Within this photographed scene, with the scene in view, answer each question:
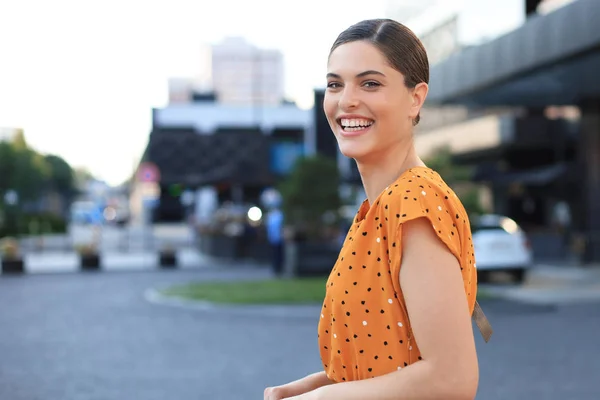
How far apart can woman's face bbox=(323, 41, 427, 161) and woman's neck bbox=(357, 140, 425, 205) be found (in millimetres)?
12

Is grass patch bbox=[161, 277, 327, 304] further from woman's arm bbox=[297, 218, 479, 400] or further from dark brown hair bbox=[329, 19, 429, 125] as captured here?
woman's arm bbox=[297, 218, 479, 400]

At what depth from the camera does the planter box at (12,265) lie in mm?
26858

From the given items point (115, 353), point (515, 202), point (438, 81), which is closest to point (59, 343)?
point (115, 353)

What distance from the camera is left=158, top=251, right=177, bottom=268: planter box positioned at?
98.1 feet

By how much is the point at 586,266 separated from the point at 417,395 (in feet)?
83.9

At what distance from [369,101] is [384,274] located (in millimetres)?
363

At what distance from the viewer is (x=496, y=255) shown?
20.5 m

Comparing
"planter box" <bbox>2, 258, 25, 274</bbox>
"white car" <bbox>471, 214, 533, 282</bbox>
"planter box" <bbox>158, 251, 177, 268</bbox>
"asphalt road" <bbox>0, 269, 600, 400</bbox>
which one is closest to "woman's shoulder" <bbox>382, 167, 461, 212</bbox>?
"asphalt road" <bbox>0, 269, 600, 400</bbox>

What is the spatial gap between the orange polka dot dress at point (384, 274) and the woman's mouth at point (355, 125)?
136mm

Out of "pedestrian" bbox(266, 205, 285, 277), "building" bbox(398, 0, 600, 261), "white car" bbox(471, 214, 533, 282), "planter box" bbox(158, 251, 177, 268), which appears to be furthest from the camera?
"planter box" bbox(158, 251, 177, 268)

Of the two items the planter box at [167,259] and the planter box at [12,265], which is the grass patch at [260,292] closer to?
the planter box at [12,265]

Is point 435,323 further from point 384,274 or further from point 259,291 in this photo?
point 259,291

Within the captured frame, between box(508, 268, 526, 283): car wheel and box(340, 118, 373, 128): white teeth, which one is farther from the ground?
box(340, 118, 373, 128): white teeth

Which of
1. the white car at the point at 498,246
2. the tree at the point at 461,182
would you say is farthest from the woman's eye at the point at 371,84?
the white car at the point at 498,246
